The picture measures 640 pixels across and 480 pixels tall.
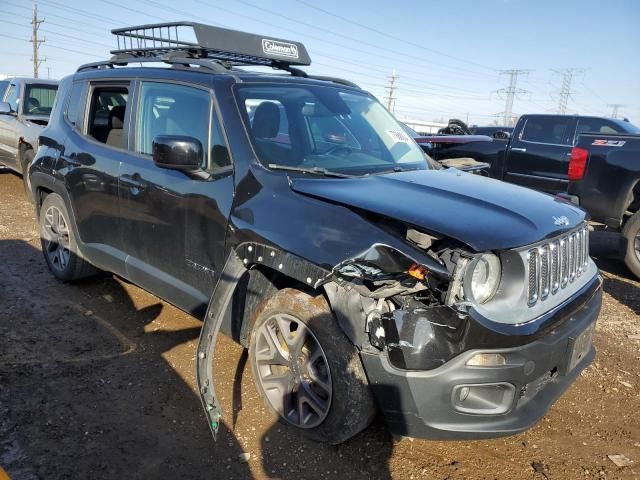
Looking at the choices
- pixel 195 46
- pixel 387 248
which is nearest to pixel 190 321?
pixel 195 46

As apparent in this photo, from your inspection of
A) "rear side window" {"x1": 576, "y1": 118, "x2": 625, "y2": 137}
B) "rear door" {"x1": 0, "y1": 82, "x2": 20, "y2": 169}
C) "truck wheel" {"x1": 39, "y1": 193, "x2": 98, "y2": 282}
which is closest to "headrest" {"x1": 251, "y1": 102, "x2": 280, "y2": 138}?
"truck wheel" {"x1": 39, "y1": 193, "x2": 98, "y2": 282}

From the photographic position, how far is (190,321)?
Answer: 14.0 feet

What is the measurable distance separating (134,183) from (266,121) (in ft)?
3.63

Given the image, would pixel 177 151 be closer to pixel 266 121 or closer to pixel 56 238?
pixel 266 121

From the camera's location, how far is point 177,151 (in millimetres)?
2998

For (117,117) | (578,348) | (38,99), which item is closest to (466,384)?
(578,348)

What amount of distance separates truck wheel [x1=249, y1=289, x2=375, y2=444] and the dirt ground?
0.18 m

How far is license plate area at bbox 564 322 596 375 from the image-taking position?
2590 mm

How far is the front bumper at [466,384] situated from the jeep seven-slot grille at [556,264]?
168 mm

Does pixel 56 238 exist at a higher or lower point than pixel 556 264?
lower

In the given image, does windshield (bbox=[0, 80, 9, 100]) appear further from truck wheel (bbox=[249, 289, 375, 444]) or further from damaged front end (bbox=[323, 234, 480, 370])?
damaged front end (bbox=[323, 234, 480, 370])

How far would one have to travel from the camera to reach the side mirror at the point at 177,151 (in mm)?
2998

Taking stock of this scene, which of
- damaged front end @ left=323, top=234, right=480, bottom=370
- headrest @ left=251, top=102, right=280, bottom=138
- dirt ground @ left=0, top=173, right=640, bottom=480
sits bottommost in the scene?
dirt ground @ left=0, top=173, right=640, bottom=480

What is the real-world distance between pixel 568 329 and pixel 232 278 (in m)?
1.70
